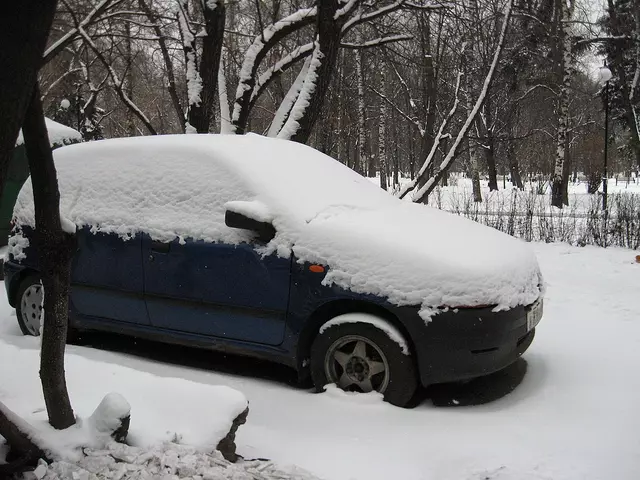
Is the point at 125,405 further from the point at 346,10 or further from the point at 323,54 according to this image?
the point at 346,10

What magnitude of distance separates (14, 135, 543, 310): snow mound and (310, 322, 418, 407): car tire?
27 centimetres

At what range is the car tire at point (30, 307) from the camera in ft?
15.7

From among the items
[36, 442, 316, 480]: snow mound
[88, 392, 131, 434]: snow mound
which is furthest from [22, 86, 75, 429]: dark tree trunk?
[36, 442, 316, 480]: snow mound

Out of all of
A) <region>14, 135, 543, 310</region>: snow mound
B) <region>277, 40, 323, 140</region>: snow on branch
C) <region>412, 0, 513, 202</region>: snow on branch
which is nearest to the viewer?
<region>14, 135, 543, 310</region>: snow mound

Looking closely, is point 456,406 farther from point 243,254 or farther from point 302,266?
point 243,254

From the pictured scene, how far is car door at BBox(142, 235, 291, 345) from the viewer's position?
12.6ft

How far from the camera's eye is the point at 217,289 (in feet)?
13.2

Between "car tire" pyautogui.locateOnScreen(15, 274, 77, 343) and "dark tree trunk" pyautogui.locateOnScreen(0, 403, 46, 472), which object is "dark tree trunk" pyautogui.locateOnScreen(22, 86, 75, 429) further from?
"car tire" pyautogui.locateOnScreen(15, 274, 77, 343)

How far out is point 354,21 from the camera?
8.83m

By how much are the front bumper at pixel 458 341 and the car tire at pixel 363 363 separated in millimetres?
120

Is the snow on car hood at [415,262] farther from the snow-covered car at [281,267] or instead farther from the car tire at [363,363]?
the car tire at [363,363]

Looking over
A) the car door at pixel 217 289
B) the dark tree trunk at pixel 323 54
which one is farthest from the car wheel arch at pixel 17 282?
the dark tree trunk at pixel 323 54

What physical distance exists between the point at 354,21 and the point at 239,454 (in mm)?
7469

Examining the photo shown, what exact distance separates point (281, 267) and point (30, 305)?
2478mm
